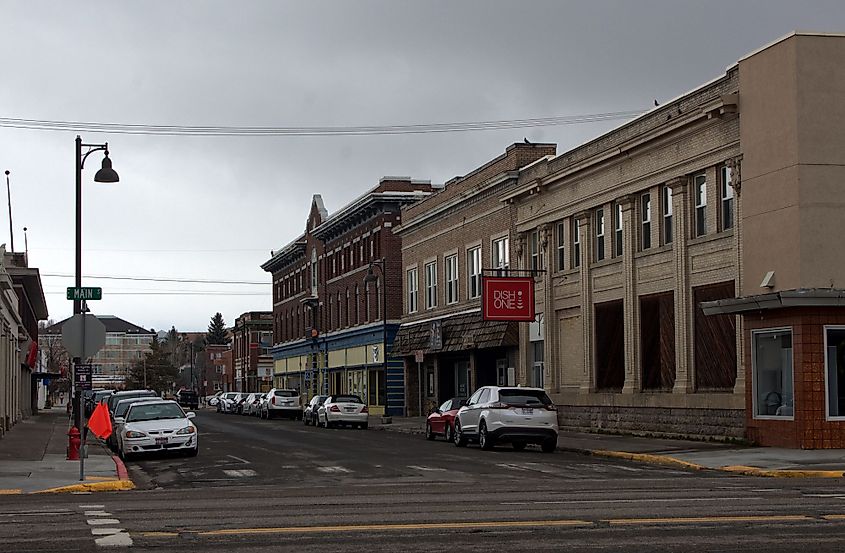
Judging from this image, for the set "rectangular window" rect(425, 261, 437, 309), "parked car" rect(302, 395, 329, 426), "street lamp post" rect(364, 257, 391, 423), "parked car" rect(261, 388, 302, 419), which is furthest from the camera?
"parked car" rect(261, 388, 302, 419)

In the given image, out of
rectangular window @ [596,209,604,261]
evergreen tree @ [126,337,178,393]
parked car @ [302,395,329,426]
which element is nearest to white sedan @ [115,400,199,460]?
rectangular window @ [596,209,604,261]

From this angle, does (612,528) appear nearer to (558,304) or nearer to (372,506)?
(372,506)

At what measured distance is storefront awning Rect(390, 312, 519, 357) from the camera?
4684 centimetres

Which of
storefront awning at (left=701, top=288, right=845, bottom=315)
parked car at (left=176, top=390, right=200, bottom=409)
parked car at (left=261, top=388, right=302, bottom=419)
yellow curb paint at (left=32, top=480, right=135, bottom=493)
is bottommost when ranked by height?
parked car at (left=176, top=390, right=200, bottom=409)

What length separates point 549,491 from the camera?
18469mm

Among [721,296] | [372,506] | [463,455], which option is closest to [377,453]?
[463,455]

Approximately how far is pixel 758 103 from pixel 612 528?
756 inches

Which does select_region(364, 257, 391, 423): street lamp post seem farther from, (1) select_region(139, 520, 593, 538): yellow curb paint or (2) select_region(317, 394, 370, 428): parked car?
(1) select_region(139, 520, 593, 538): yellow curb paint

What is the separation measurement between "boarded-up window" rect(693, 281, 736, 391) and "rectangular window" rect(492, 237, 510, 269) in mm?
14460

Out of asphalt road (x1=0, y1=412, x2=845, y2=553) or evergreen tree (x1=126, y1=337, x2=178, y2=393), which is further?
evergreen tree (x1=126, y1=337, x2=178, y2=393)

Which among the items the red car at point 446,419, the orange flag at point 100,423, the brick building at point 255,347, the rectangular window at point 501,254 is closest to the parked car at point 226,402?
the brick building at point 255,347

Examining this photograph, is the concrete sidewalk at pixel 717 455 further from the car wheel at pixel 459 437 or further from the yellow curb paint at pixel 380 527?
the yellow curb paint at pixel 380 527

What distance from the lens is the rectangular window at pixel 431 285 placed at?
187 ft

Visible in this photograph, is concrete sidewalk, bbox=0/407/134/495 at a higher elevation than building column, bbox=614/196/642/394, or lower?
lower
